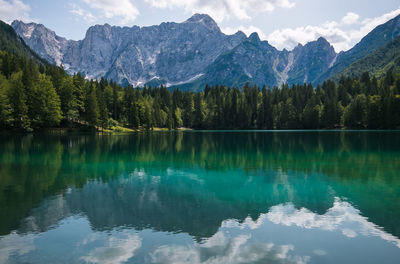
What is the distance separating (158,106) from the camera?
166 m

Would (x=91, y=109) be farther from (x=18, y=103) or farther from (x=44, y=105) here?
(x=18, y=103)

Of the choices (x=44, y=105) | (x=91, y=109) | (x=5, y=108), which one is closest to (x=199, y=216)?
(x=5, y=108)

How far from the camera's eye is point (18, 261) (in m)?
10.4

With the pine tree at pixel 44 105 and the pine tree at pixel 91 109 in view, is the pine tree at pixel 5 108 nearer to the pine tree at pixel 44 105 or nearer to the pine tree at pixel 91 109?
the pine tree at pixel 44 105

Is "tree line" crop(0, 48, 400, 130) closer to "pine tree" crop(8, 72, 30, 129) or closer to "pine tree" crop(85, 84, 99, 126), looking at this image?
"pine tree" crop(85, 84, 99, 126)

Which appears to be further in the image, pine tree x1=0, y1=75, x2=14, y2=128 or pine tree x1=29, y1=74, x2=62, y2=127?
pine tree x1=29, y1=74, x2=62, y2=127

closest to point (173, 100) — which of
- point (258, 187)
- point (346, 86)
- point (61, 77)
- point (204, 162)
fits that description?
point (61, 77)

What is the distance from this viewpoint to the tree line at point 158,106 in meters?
97.7

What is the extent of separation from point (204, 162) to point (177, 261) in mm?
25927

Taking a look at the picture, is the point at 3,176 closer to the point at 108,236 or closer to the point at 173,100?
the point at 108,236

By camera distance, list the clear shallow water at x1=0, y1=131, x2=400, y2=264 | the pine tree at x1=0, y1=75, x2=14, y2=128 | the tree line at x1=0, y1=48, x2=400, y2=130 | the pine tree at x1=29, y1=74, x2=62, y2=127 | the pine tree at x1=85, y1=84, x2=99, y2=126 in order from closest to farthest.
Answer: the clear shallow water at x1=0, y1=131, x2=400, y2=264
the pine tree at x1=0, y1=75, x2=14, y2=128
the pine tree at x1=29, y1=74, x2=62, y2=127
the tree line at x1=0, y1=48, x2=400, y2=130
the pine tree at x1=85, y1=84, x2=99, y2=126

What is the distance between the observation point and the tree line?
97.7 m

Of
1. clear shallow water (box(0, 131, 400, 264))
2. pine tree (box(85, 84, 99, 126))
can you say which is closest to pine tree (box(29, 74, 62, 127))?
pine tree (box(85, 84, 99, 126))

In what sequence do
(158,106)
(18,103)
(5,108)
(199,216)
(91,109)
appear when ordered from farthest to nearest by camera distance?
1. (158,106)
2. (91,109)
3. (18,103)
4. (5,108)
5. (199,216)
